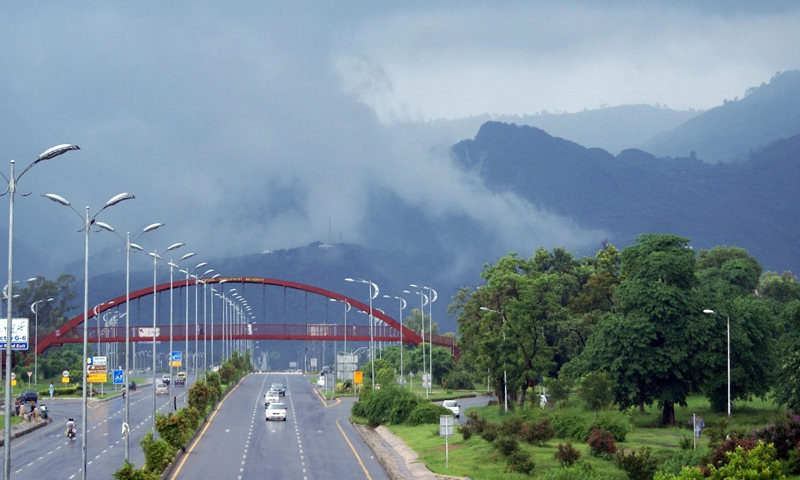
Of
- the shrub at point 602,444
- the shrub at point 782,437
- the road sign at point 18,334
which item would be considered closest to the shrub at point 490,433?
the shrub at point 602,444

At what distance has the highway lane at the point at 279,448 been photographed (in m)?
51.8

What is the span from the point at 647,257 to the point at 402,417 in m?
21.7

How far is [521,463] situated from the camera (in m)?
48.8

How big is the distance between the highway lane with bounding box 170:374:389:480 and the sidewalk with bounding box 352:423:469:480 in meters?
0.60

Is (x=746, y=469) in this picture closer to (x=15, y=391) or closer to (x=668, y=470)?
(x=668, y=470)

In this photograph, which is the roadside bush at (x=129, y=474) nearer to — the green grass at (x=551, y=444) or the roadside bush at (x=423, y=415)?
the green grass at (x=551, y=444)

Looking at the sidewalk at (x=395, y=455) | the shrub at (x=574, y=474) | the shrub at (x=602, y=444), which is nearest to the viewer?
the shrub at (x=574, y=474)

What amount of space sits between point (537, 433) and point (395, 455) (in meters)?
7.92

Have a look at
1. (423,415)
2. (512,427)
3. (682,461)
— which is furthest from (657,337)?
(682,461)

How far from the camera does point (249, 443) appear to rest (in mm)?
66000

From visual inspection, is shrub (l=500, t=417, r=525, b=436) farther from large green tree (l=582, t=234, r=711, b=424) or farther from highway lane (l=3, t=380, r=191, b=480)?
highway lane (l=3, t=380, r=191, b=480)

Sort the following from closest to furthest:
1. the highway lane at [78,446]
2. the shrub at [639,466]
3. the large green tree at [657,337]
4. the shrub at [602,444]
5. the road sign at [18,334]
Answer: the shrub at [639,466], the road sign at [18,334], the shrub at [602,444], the highway lane at [78,446], the large green tree at [657,337]

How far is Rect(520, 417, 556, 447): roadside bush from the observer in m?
→ 58.9

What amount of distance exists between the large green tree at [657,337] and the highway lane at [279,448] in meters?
18.8
